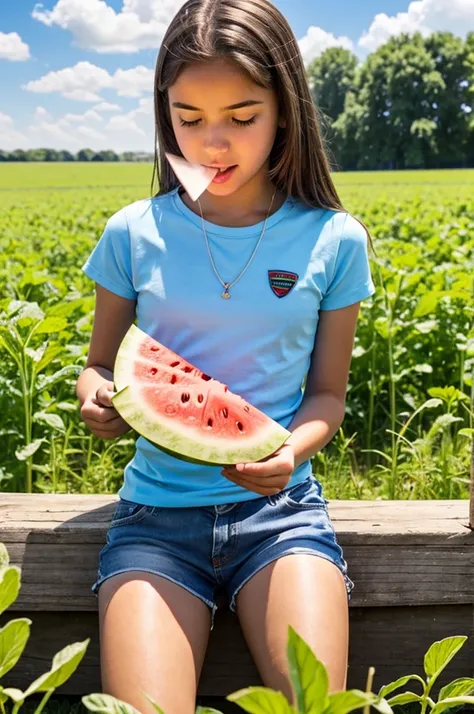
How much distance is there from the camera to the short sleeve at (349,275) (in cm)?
188

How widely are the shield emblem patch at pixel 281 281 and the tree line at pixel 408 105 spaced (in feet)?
182

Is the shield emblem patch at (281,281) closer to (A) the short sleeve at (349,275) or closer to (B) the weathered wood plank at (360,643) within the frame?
(A) the short sleeve at (349,275)

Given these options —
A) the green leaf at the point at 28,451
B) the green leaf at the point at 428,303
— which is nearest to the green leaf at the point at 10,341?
the green leaf at the point at 28,451

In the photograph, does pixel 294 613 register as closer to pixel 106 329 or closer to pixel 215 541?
pixel 215 541

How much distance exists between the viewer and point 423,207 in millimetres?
13148

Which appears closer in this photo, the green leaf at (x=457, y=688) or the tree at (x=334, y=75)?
the green leaf at (x=457, y=688)

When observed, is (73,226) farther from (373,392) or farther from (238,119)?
(238,119)

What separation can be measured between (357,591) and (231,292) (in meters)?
0.67

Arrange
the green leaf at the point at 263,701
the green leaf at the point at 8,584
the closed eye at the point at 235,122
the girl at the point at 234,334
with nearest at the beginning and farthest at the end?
the green leaf at the point at 263,701 → the green leaf at the point at 8,584 → the girl at the point at 234,334 → the closed eye at the point at 235,122

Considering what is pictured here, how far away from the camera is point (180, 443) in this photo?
4.72ft

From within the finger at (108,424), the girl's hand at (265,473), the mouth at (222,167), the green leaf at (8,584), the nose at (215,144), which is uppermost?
the nose at (215,144)

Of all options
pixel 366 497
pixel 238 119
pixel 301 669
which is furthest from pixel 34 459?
pixel 301 669

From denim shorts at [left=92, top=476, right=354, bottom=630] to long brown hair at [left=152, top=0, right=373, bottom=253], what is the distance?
706 millimetres

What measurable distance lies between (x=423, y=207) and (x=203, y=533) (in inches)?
477
